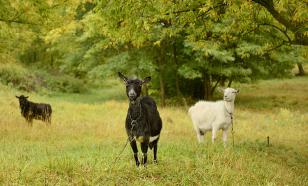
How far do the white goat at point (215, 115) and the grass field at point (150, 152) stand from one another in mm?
720

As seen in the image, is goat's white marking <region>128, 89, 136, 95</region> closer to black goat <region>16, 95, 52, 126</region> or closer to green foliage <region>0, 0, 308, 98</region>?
green foliage <region>0, 0, 308, 98</region>

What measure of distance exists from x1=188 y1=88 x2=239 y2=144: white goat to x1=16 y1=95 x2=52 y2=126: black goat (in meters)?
6.17

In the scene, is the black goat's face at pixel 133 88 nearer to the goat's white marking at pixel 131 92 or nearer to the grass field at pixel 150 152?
the goat's white marking at pixel 131 92

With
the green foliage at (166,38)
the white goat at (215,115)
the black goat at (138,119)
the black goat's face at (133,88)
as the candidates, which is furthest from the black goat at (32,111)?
the black goat's face at (133,88)

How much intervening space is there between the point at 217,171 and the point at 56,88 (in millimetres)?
32068

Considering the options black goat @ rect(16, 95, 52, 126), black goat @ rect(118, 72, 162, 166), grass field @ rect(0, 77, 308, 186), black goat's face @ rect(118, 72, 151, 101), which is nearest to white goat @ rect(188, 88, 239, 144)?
grass field @ rect(0, 77, 308, 186)

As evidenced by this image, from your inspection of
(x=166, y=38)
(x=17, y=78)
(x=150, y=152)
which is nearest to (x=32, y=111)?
(x=150, y=152)

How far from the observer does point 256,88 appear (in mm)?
42562

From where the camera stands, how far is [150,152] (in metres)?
11.0

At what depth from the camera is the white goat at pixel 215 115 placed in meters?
13.9

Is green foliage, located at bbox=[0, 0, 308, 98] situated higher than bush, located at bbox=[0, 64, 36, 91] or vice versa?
green foliage, located at bbox=[0, 0, 308, 98]

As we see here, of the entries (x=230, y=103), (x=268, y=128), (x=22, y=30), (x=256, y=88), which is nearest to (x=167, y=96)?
(x=256, y=88)

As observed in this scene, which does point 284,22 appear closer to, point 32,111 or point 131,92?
point 131,92

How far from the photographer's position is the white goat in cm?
1393
